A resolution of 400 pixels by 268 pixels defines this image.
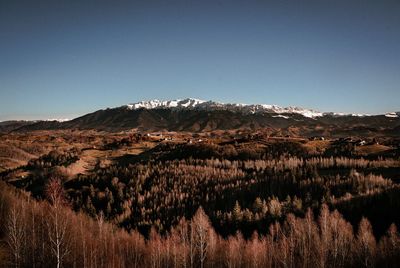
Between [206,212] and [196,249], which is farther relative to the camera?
[206,212]

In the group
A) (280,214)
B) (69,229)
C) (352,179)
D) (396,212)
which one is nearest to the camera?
(69,229)

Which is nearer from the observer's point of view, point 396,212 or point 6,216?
point 6,216

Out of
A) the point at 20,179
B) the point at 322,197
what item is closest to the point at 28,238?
the point at 322,197

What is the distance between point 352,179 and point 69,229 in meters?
95.2

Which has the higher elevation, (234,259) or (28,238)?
(28,238)

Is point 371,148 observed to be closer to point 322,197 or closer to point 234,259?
point 322,197

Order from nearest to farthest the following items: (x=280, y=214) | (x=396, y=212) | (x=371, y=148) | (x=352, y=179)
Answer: (x=396, y=212)
(x=280, y=214)
(x=352, y=179)
(x=371, y=148)

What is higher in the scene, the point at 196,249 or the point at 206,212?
the point at 196,249

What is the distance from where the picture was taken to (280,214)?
116 m

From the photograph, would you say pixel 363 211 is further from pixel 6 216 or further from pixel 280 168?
pixel 6 216

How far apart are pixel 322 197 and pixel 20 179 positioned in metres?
124

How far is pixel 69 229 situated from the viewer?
8431 centimetres

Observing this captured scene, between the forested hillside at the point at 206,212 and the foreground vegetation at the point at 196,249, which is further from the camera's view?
the forested hillside at the point at 206,212

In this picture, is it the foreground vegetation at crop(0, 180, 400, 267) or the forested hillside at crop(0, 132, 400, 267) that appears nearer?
the foreground vegetation at crop(0, 180, 400, 267)
